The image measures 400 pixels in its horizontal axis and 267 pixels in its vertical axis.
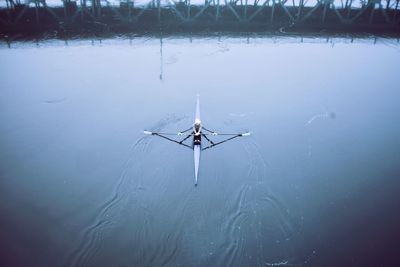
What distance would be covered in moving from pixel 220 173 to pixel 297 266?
4.59 meters

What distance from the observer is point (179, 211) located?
442 inches

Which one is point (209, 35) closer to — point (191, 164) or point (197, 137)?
point (197, 137)

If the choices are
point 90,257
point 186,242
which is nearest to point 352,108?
point 186,242

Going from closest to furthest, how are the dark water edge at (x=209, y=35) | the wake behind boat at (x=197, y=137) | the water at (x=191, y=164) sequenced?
the water at (x=191, y=164)
the wake behind boat at (x=197, y=137)
the dark water edge at (x=209, y=35)

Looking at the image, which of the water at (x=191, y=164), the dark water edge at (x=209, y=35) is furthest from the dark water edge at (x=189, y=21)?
the water at (x=191, y=164)

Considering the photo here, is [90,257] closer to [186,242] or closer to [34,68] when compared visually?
[186,242]

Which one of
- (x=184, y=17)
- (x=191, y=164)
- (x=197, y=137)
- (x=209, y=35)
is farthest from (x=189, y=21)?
(x=191, y=164)

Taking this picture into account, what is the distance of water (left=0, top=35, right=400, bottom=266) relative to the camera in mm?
10242

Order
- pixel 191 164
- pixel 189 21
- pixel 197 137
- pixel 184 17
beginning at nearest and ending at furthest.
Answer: pixel 191 164, pixel 197 137, pixel 189 21, pixel 184 17

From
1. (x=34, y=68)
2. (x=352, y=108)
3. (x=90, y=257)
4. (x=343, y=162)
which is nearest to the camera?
(x=90, y=257)

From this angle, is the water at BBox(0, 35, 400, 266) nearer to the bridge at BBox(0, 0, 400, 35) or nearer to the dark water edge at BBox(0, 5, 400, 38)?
the dark water edge at BBox(0, 5, 400, 38)

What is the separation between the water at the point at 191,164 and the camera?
403 inches

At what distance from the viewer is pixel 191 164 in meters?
13.5

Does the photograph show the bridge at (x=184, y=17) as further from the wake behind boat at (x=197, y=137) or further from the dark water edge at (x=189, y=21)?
the wake behind boat at (x=197, y=137)
